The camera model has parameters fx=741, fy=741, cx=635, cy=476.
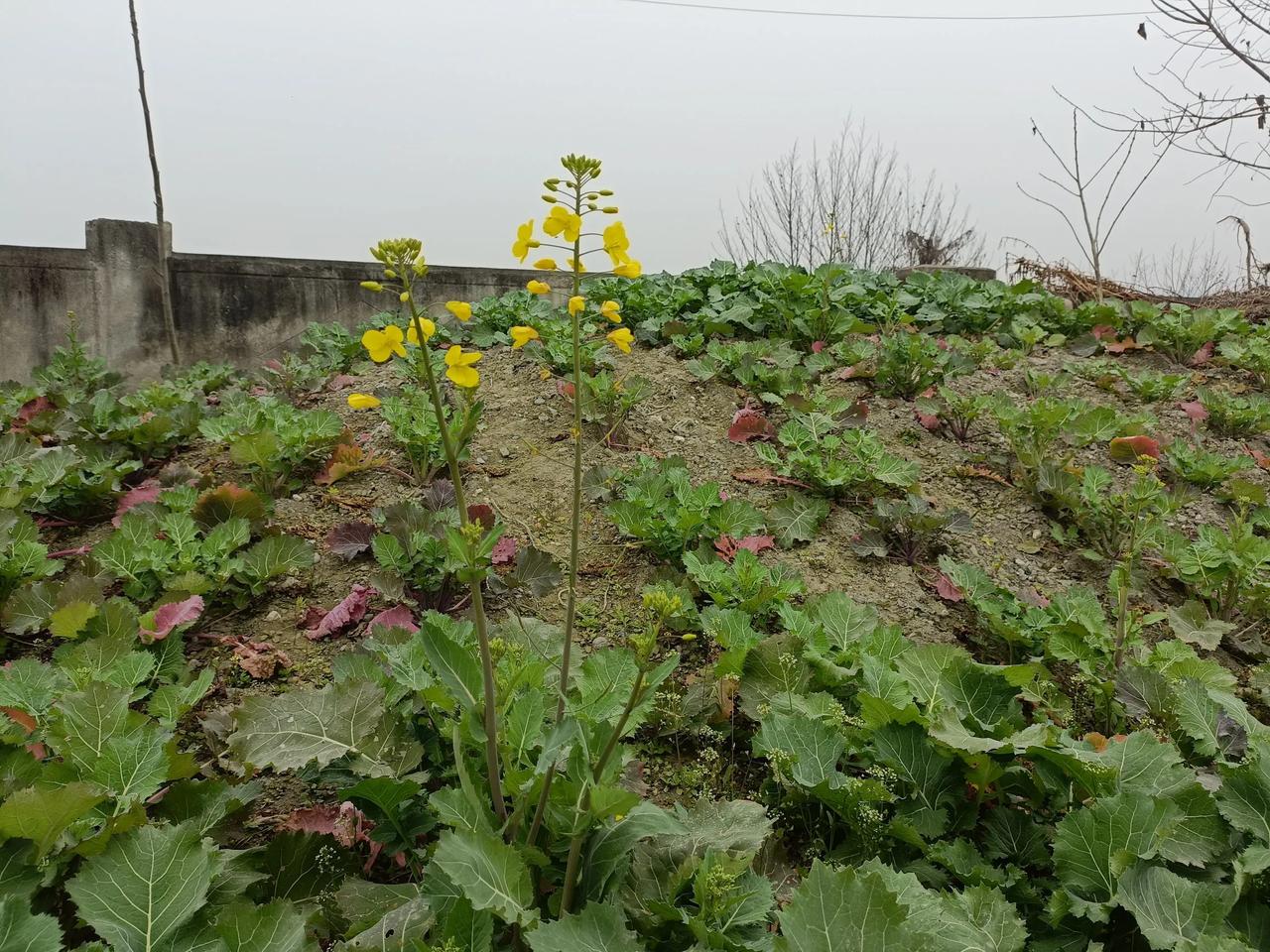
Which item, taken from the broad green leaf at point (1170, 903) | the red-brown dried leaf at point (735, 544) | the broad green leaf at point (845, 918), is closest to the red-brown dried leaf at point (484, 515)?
the red-brown dried leaf at point (735, 544)

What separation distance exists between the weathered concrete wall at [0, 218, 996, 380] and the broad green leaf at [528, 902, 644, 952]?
7372 millimetres

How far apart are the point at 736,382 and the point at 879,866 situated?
330cm

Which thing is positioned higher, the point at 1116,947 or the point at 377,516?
the point at 377,516

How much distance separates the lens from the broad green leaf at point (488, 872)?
1.09 meters

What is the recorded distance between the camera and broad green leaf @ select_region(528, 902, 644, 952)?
109 centimetres

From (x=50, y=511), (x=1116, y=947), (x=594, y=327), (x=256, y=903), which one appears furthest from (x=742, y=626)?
(x=594, y=327)

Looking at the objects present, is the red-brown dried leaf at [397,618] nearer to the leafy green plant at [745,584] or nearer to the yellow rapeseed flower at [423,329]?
the leafy green plant at [745,584]

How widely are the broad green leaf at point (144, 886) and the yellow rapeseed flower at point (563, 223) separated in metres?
1.18

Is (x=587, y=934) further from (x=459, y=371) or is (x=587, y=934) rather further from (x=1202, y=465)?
(x=1202, y=465)

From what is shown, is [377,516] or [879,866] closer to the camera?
[879,866]

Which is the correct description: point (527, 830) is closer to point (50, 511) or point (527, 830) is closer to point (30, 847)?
point (30, 847)

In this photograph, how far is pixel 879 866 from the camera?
1.32 m

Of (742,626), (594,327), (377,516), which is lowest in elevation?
(742,626)

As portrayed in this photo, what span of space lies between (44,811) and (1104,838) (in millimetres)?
1791
